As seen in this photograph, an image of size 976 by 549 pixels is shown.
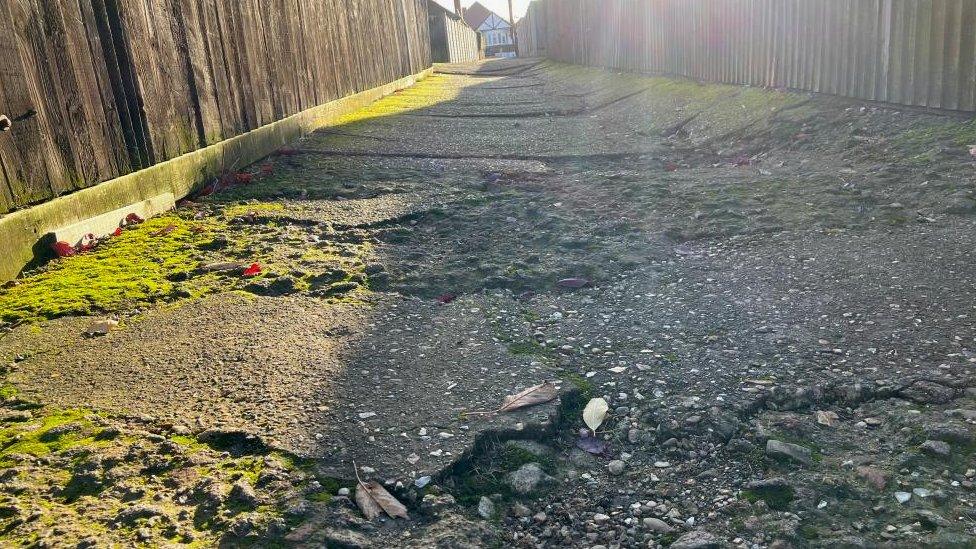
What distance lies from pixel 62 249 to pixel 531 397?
2232 mm

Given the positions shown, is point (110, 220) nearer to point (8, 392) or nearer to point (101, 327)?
point (101, 327)

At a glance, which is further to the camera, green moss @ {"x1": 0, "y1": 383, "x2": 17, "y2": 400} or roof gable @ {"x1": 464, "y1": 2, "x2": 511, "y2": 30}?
roof gable @ {"x1": 464, "y1": 2, "x2": 511, "y2": 30}

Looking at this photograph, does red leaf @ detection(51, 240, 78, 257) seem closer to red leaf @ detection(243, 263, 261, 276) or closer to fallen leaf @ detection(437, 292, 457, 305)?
red leaf @ detection(243, 263, 261, 276)

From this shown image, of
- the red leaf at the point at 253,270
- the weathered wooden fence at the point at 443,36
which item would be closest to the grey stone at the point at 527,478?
the red leaf at the point at 253,270

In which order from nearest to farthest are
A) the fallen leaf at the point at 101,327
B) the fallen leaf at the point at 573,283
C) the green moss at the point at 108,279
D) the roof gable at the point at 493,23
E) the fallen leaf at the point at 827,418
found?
the fallen leaf at the point at 827,418 < the fallen leaf at the point at 101,327 < the green moss at the point at 108,279 < the fallen leaf at the point at 573,283 < the roof gable at the point at 493,23

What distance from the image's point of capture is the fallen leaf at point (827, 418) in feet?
6.11

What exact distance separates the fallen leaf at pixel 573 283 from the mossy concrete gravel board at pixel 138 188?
6.92 ft

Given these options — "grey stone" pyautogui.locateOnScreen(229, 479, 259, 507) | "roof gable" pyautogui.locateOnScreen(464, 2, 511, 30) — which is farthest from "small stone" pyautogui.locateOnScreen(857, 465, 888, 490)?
"roof gable" pyautogui.locateOnScreen(464, 2, 511, 30)

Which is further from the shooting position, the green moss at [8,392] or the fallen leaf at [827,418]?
the green moss at [8,392]

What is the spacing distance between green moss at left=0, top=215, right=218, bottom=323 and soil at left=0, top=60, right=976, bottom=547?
0.01 meters

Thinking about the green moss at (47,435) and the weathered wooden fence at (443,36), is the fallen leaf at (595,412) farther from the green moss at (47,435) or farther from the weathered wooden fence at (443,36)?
the weathered wooden fence at (443,36)

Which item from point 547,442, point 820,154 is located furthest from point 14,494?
point 820,154

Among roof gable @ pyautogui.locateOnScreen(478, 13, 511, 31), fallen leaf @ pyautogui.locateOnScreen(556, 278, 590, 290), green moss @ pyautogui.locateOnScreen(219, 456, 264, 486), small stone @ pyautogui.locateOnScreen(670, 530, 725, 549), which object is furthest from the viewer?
roof gable @ pyautogui.locateOnScreen(478, 13, 511, 31)

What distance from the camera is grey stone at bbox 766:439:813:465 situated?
5.64ft
